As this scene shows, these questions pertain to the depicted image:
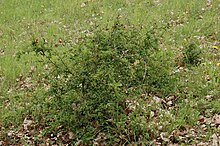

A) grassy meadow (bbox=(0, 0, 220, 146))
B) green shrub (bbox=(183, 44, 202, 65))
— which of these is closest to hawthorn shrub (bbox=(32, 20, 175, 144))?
grassy meadow (bbox=(0, 0, 220, 146))

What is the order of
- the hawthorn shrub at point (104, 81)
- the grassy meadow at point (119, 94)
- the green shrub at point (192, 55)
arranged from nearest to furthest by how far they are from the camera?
the grassy meadow at point (119, 94), the hawthorn shrub at point (104, 81), the green shrub at point (192, 55)

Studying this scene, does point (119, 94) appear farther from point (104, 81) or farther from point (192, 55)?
point (192, 55)

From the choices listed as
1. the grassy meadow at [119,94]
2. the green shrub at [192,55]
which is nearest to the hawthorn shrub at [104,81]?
the grassy meadow at [119,94]

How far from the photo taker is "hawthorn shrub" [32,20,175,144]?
5.96m

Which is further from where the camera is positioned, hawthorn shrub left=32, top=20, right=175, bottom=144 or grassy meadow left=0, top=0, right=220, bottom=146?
hawthorn shrub left=32, top=20, right=175, bottom=144

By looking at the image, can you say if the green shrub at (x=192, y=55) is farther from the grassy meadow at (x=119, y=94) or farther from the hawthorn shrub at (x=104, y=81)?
the hawthorn shrub at (x=104, y=81)

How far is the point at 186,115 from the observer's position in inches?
238

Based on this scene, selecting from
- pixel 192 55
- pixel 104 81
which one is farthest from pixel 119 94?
pixel 192 55

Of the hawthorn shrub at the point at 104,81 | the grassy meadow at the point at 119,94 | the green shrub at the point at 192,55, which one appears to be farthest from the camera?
the green shrub at the point at 192,55

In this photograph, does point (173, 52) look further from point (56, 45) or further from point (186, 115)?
point (56, 45)

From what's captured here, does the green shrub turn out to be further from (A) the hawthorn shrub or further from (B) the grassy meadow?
(A) the hawthorn shrub

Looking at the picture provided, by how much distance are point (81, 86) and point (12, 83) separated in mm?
3311

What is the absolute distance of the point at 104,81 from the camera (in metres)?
6.00

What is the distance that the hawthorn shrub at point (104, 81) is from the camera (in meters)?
5.96
